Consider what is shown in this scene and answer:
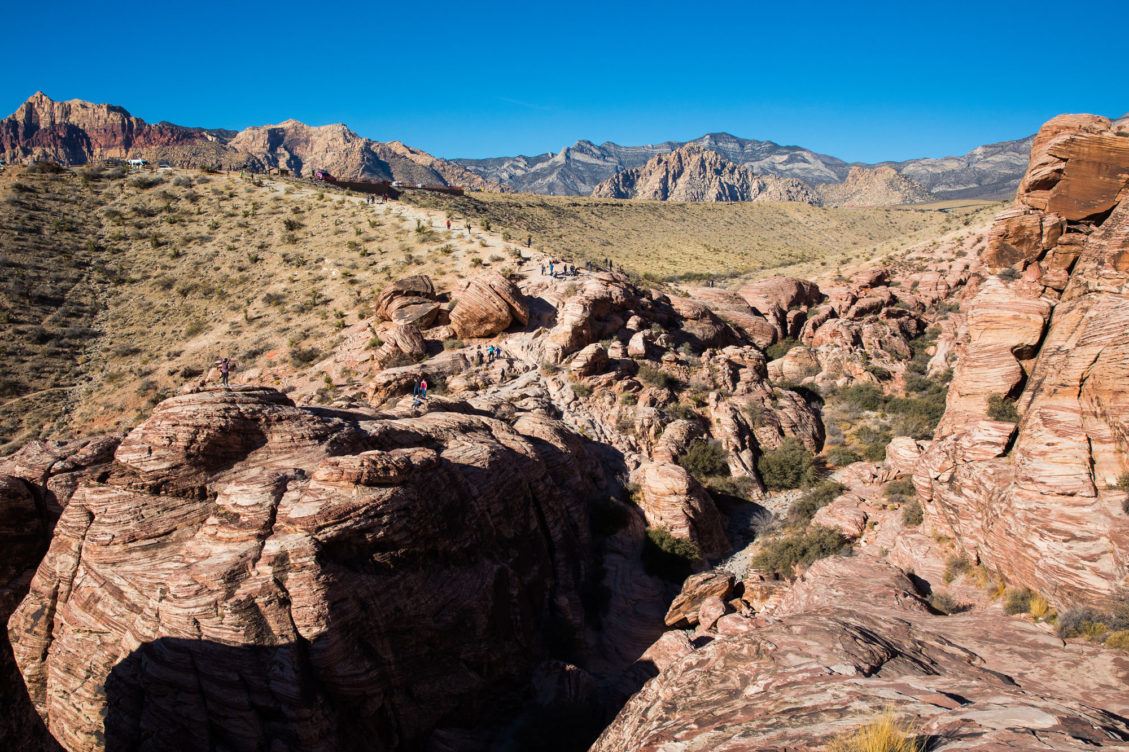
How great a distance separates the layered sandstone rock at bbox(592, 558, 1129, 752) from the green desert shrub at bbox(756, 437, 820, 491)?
33.3 ft

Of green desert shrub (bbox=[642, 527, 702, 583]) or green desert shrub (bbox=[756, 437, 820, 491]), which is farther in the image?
green desert shrub (bbox=[756, 437, 820, 491])

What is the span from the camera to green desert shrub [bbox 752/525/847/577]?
15.6 metres

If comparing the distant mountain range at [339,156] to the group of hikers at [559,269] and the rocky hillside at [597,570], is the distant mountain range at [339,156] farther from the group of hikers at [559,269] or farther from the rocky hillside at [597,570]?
the rocky hillside at [597,570]

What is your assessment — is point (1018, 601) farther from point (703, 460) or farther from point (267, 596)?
point (267, 596)

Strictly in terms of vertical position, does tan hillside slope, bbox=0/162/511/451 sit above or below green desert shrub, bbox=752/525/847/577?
above

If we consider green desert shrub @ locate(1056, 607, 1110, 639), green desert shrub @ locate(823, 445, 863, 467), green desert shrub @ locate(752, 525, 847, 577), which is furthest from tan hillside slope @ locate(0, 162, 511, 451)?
green desert shrub @ locate(1056, 607, 1110, 639)

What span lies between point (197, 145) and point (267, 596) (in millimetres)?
142883

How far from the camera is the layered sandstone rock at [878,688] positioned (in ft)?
17.8

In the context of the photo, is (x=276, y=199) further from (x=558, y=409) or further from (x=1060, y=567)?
(x=1060, y=567)

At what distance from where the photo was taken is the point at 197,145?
396ft

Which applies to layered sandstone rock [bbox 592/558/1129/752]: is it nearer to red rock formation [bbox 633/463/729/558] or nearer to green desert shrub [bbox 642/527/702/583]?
green desert shrub [bbox 642/527/702/583]

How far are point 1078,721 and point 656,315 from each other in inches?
949

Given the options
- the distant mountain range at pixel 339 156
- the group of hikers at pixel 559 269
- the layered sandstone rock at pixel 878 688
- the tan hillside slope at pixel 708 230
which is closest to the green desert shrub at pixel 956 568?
the layered sandstone rock at pixel 878 688

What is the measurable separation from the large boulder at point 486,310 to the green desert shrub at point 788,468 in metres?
11.7
